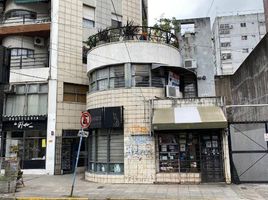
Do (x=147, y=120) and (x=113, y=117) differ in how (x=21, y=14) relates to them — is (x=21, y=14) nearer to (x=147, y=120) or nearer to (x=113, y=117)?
(x=113, y=117)

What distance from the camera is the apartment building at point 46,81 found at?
776 inches

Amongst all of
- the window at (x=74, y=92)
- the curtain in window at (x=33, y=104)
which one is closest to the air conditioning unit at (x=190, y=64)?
the window at (x=74, y=92)

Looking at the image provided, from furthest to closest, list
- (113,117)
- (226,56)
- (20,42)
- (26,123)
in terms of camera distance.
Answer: (226,56)
(20,42)
(26,123)
(113,117)

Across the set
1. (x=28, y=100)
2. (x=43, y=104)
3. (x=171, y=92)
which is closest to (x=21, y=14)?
(x=28, y=100)

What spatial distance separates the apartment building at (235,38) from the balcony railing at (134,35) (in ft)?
142

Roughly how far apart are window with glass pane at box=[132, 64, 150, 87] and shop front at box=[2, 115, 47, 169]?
7.85 meters

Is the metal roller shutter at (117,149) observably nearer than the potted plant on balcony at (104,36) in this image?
Yes

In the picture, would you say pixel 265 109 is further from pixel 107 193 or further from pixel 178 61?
pixel 107 193

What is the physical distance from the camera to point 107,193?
1184 centimetres

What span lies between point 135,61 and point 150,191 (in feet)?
21.7

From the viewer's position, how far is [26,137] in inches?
787

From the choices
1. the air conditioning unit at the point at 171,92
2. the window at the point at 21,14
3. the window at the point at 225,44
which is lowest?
the air conditioning unit at the point at 171,92

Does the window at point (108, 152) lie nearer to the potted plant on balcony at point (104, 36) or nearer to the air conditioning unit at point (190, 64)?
the potted plant on balcony at point (104, 36)

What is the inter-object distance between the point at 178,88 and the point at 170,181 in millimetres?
5269
